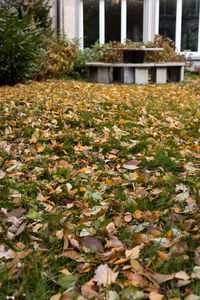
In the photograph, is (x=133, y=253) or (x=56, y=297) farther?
(x=133, y=253)

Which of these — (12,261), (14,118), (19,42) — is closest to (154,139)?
(14,118)

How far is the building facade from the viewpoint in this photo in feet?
37.0

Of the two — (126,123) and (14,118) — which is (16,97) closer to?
(14,118)

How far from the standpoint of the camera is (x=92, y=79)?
829 cm

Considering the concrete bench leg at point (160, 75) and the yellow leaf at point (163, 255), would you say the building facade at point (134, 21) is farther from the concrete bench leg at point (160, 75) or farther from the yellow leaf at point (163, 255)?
the yellow leaf at point (163, 255)

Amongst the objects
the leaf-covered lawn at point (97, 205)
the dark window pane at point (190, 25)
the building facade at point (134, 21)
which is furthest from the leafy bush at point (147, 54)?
the leaf-covered lawn at point (97, 205)

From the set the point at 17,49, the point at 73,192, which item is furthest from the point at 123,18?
the point at 73,192

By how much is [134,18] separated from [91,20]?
4.83 feet

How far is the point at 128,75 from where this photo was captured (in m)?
8.11

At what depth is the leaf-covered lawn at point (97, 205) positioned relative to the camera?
146 cm

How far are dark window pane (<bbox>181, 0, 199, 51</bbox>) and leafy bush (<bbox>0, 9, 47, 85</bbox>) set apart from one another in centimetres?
675

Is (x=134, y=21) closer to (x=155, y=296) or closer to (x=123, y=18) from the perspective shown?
(x=123, y=18)

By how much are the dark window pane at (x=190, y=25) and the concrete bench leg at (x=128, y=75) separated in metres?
4.93

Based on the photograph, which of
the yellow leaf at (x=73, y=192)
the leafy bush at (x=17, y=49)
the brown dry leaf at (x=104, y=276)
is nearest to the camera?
the brown dry leaf at (x=104, y=276)
